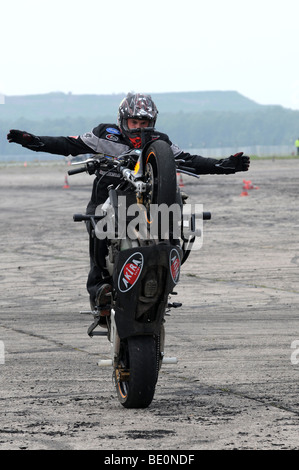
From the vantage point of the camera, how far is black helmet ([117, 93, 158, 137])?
691 centimetres

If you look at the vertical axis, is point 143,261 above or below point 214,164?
below

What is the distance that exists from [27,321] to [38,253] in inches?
287

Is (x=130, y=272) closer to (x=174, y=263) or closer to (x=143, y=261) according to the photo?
(x=143, y=261)

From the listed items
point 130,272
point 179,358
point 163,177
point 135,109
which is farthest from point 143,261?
point 179,358

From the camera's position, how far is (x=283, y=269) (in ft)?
47.6

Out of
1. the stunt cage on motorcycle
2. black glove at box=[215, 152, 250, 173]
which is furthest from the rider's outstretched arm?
the stunt cage on motorcycle

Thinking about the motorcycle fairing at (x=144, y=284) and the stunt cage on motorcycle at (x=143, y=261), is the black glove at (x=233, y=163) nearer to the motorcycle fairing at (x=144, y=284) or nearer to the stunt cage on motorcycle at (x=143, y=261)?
the stunt cage on motorcycle at (x=143, y=261)

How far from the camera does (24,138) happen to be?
23.1ft

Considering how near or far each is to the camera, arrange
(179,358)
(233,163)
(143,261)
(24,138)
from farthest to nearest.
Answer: (179,358)
(233,163)
(24,138)
(143,261)

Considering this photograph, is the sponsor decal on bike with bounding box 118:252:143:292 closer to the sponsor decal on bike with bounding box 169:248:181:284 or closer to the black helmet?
the sponsor decal on bike with bounding box 169:248:181:284

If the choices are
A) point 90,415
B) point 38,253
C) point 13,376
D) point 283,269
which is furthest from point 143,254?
point 38,253

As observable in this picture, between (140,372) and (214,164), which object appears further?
(214,164)

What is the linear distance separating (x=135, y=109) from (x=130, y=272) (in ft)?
4.63

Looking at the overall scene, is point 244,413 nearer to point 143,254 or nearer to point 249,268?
point 143,254
